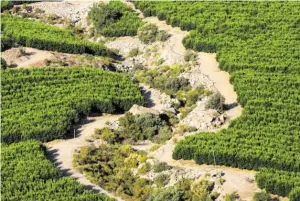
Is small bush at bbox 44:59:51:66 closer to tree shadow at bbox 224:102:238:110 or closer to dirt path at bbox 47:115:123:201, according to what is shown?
dirt path at bbox 47:115:123:201

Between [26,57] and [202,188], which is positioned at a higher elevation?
[26,57]

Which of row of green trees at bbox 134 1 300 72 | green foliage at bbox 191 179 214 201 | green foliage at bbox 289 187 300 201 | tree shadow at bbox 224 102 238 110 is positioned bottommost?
green foliage at bbox 191 179 214 201

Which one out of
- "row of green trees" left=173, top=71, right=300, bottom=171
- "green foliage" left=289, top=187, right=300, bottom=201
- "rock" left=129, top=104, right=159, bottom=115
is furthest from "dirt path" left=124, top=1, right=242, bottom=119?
"green foliage" left=289, top=187, right=300, bottom=201

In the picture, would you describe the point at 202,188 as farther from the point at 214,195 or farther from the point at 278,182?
the point at 278,182

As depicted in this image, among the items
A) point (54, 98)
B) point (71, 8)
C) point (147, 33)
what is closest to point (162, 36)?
point (147, 33)

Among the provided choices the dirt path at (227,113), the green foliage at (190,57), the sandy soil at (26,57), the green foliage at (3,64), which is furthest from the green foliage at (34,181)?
the green foliage at (190,57)
